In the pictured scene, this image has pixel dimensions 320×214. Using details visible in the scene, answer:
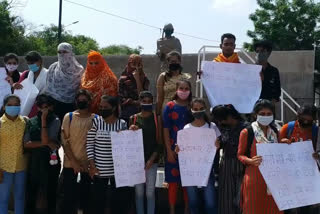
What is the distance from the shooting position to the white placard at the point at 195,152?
488cm

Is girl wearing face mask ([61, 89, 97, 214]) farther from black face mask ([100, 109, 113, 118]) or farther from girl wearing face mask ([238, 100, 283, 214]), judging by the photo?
girl wearing face mask ([238, 100, 283, 214])

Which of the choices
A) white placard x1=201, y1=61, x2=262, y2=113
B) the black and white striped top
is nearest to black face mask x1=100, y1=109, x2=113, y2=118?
the black and white striped top

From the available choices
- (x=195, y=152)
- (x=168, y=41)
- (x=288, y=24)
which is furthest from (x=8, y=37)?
(x=195, y=152)

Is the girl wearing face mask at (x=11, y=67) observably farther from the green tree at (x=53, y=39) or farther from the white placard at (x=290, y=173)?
the green tree at (x=53, y=39)

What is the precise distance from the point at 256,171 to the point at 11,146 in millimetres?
2790

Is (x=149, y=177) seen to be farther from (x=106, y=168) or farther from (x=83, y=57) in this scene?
(x=83, y=57)

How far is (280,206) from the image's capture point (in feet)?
14.1

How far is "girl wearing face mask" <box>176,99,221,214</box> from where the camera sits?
4.85 metres

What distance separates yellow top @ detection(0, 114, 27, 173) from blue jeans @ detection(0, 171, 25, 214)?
0.09 meters

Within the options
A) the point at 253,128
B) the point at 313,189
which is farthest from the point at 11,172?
the point at 313,189

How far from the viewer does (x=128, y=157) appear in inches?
198

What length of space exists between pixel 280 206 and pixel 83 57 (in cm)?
705

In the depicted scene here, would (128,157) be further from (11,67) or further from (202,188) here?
(11,67)

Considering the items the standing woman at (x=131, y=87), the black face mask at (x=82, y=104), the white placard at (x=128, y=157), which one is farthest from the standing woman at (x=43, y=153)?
the standing woman at (x=131, y=87)
